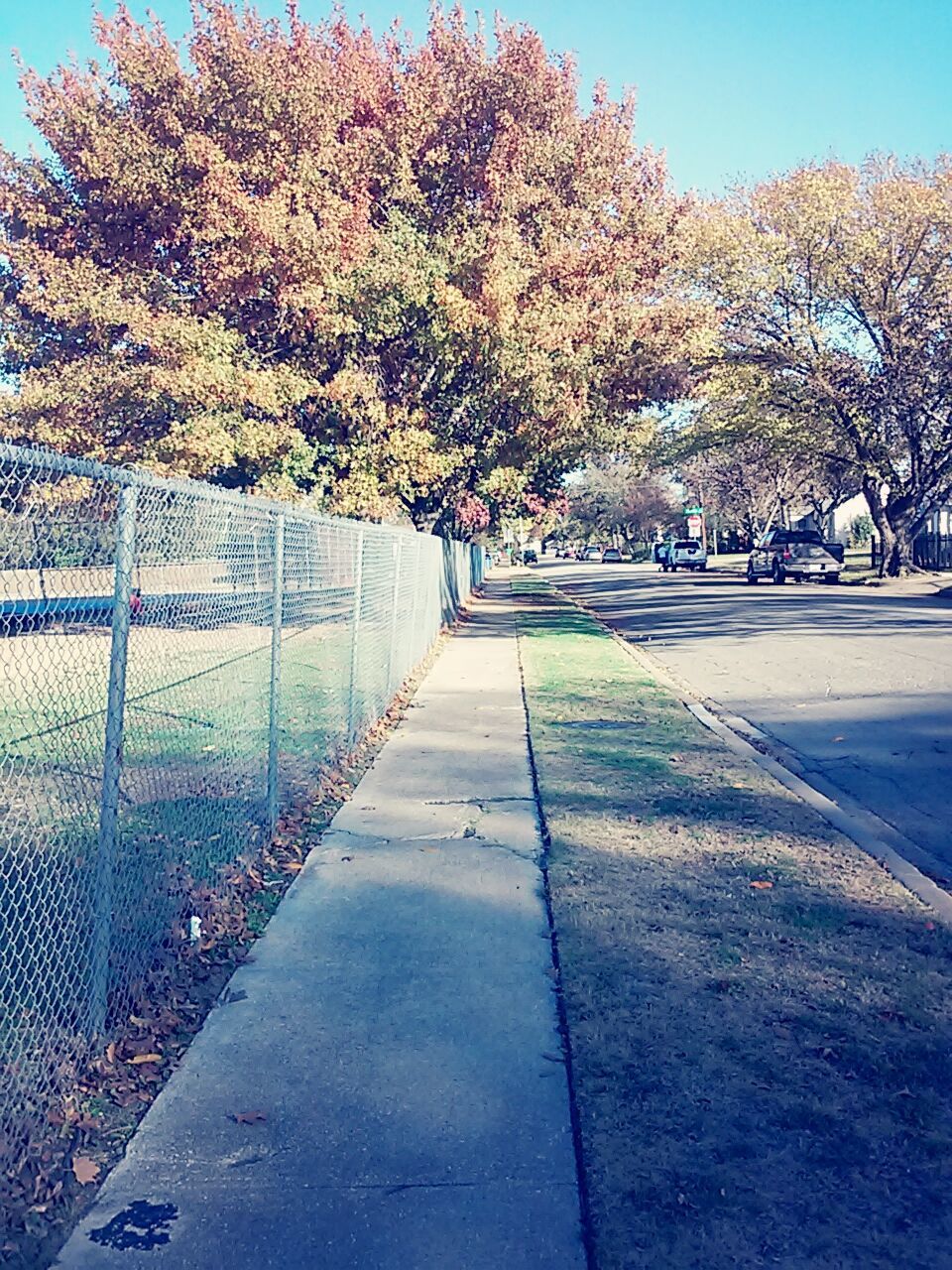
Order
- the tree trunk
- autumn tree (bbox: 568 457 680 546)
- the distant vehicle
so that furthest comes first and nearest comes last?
autumn tree (bbox: 568 457 680 546), the distant vehicle, the tree trunk

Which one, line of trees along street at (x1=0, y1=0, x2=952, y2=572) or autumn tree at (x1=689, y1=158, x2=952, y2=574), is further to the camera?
autumn tree at (x1=689, y1=158, x2=952, y2=574)

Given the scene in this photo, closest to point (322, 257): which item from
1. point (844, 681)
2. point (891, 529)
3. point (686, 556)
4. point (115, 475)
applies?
point (844, 681)

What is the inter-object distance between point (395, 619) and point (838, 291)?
27701mm

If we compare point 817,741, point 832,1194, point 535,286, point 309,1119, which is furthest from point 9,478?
point 535,286

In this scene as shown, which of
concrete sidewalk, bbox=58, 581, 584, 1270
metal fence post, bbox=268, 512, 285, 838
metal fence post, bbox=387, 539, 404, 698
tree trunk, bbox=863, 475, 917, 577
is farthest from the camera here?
tree trunk, bbox=863, 475, 917, 577

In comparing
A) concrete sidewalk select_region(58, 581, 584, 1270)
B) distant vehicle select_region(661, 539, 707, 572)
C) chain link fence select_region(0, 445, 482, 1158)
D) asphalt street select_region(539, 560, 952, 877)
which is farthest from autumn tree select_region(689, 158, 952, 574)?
concrete sidewalk select_region(58, 581, 584, 1270)

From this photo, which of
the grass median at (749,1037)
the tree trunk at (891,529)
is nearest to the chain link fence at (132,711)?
the grass median at (749,1037)

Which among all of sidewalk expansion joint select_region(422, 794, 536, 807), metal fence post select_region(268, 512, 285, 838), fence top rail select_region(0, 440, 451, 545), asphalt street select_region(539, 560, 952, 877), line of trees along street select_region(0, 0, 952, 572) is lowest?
sidewalk expansion joint select_region(422, 794, 536, 807)

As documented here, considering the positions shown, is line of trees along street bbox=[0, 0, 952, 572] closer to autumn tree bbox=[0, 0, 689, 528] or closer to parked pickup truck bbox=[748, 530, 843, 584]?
autumn tree bbox=[0, 0, 689, 528]

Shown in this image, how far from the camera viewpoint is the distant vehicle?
61.7m

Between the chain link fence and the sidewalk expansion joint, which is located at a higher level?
the chain link fence

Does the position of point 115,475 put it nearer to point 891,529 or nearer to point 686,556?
point 891,529

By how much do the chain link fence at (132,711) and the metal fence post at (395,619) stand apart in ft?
9.83

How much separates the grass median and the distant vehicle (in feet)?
181
